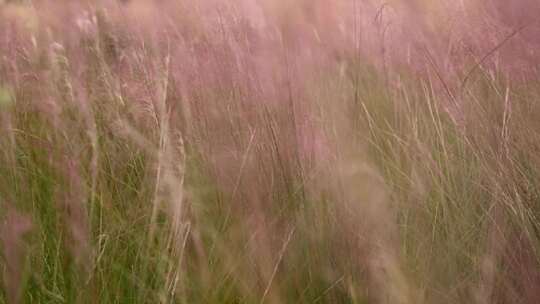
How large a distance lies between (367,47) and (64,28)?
1167mm

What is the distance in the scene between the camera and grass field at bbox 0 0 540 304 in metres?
1.15

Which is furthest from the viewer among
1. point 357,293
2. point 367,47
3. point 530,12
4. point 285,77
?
point 367,47

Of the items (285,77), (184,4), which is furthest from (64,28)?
(285,77)

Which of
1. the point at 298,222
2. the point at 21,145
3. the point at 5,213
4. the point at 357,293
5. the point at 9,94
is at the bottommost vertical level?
the point at 357,293

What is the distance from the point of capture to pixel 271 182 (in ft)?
4.58

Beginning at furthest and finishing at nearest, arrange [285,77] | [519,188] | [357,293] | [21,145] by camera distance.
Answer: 1. [285,77]
2. [21,145]
3. [519,188]
4. [357,293]

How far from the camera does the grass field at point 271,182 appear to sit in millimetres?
1146

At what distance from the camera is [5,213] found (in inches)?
49.0

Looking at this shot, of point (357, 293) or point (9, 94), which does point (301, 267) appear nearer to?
point (357, 293)

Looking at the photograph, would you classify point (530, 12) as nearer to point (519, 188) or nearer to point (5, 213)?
point (519, 188)

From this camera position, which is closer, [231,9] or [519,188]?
[519,188]

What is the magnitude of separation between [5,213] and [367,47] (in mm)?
1313

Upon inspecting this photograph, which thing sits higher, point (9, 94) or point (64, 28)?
point (64, 28)

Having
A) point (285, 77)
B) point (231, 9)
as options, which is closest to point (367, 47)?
point (231, 9)
